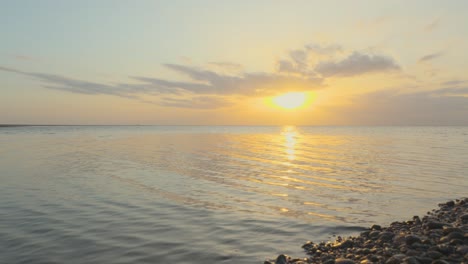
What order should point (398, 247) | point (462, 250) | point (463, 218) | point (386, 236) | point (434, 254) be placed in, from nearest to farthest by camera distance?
1. point (434, 254)
2. point (462, 250)
3. point (398, 247)
4. point (386, 236)
5. point (463, 218)

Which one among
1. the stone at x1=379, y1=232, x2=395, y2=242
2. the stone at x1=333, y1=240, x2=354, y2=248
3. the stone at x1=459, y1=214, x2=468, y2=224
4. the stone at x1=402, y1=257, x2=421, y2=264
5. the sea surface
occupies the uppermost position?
the stone at x1=402, y1=257, x2=421, y2=264

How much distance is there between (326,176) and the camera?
26.2 meters

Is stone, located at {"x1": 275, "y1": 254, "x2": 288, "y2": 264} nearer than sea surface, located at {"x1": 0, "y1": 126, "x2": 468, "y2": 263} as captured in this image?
Yes

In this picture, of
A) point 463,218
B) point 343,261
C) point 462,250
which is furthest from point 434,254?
point 463,218

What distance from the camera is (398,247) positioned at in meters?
9.88

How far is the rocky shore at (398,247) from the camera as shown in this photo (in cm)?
867

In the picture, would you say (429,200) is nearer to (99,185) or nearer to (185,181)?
(185,181)

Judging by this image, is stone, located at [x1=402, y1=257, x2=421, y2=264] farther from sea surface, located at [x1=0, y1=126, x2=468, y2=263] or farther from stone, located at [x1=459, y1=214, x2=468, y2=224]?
stone, located at [x1=459, y1=214, x2=468, y2=224]

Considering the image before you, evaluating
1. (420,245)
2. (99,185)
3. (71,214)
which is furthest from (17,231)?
(420,245)

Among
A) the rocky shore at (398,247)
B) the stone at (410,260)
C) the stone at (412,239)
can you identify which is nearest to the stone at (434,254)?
the rocky shore at (398,247)

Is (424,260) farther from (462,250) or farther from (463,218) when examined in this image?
(463,218)

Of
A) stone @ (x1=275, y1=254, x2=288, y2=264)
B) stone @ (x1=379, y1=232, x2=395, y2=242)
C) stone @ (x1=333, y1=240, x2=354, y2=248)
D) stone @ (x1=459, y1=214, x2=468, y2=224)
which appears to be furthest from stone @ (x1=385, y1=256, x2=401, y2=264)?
stone @ (x1=459, y1=214, x2=468, y2=224)

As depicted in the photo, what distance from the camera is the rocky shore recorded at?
28.5 feet

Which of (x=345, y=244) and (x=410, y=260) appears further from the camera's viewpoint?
(x=345, y=244)
